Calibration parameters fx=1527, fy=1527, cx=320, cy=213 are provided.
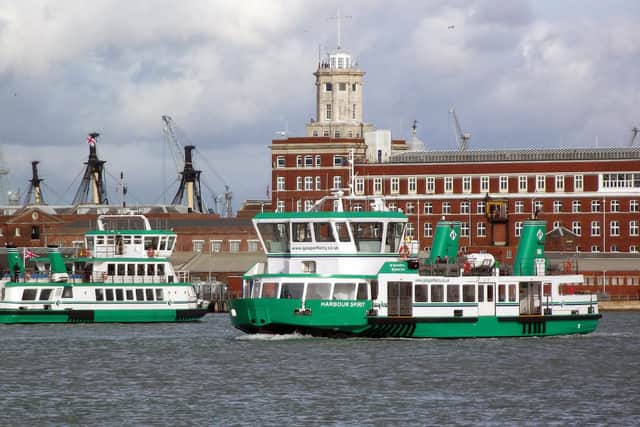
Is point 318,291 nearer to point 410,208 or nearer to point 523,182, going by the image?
point 523,182

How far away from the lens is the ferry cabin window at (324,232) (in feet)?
216

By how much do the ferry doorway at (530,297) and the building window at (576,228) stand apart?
74.3 metres

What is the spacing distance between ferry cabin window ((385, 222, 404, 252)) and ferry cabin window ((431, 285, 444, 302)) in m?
2.50

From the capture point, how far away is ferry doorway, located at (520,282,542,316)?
226 feet

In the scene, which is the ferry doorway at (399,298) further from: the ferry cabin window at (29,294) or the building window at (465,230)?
the building window at (465,230)

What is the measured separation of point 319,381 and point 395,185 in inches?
3784

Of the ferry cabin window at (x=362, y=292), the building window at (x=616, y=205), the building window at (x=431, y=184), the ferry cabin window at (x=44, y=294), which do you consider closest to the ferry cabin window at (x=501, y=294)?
the ferry cabin window at (x=362, y=292)

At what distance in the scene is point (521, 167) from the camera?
144m

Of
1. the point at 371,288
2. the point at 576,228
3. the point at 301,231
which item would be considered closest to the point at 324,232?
the point at 301,231

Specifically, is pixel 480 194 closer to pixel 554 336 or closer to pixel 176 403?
pixel 554 336

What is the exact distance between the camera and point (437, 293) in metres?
65.9

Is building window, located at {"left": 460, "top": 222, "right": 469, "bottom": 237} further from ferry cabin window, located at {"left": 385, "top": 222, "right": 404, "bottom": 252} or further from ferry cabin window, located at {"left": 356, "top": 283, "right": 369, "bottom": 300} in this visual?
ferry cabin window, located at {"left": 356, "top": 283, "right": 369, "bottom": 300}

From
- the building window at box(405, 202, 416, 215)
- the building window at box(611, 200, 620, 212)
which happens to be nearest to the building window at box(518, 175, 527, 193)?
the building window at box(611, 200, 620, 212)

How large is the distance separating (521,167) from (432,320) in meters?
79.7
